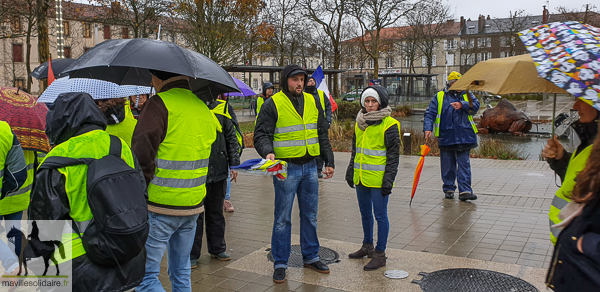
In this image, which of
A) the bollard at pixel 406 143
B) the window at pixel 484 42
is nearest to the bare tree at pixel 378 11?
the bollard at pixel 406 143

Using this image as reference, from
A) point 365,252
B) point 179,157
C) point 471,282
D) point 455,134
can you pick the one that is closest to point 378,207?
point 365,252

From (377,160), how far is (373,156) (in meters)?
0.06

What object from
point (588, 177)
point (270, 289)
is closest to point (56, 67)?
point (270, 289)

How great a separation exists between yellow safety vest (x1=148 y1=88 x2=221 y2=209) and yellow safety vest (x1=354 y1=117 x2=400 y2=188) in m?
2.05

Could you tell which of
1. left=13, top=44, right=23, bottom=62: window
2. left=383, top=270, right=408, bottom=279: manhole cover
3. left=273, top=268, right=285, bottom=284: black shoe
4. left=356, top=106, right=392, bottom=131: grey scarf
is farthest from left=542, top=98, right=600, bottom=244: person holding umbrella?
left=13, top=44, right=23, bottom=62: window

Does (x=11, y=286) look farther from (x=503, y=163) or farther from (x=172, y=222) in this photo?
(x=503, y=163)

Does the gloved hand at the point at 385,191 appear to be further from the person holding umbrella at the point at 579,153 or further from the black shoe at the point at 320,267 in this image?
the person holding umbrella at the point at 579,153

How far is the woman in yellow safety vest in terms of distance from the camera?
486 centimetres

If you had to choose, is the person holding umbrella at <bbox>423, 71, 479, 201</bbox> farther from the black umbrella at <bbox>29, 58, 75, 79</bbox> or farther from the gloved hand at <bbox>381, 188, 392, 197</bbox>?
the black umbrella at <bbox>29, 58, 75, 79</bbox>

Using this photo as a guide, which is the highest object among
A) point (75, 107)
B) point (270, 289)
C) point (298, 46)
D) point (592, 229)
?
point (298, 46)

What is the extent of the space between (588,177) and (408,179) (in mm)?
7684

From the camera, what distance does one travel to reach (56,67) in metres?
7.57

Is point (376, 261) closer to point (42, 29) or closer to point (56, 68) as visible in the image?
point (56, 68)

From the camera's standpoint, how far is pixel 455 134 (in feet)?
26.2
